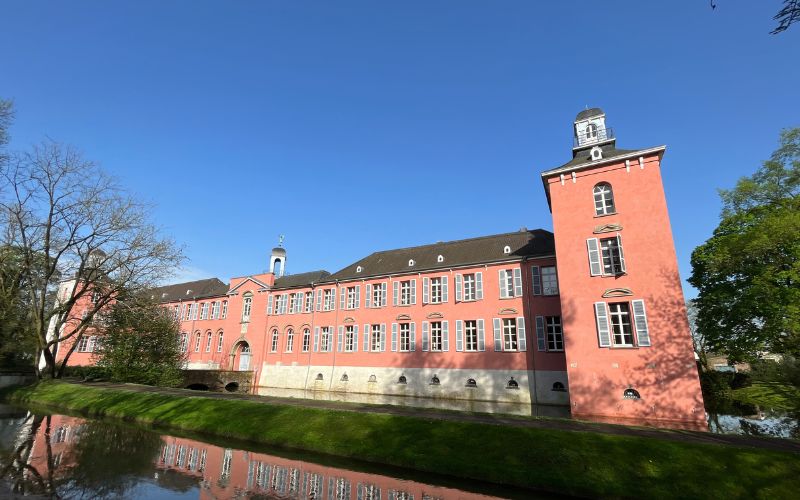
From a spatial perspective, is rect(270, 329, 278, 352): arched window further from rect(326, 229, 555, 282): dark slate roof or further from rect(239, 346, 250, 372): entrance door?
rect(326, 229, 555, 282): dark slate roof

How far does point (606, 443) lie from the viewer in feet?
30.4

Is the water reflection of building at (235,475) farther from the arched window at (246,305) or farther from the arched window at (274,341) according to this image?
the arched window at (246,305)

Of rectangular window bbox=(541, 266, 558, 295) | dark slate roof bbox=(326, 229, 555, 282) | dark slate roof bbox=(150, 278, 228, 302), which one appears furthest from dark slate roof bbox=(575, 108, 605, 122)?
dark slate roof bbox=(150, 278, 228, 302)

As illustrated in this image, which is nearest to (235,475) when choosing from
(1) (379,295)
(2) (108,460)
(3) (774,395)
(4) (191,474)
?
(4) (191,474)

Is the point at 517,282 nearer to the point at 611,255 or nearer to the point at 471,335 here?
the point at 471,335

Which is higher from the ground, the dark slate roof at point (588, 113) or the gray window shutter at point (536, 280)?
the dark slate roof at point (588, 113)

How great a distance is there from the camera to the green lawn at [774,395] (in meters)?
6.55

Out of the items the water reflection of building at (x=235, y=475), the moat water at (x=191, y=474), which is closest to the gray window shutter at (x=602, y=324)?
the moat water at (x=191, y=474)

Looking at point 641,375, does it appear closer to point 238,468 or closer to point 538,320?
point 538,320

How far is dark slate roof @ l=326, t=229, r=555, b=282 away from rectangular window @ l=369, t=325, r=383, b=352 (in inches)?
180

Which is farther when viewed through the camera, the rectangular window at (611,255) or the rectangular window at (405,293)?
the rectangular window at (405,293)

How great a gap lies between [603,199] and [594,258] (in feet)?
11.2

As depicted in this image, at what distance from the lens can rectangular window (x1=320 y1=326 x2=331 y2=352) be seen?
32.8 meters

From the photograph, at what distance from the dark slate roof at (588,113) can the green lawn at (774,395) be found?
850 inches
